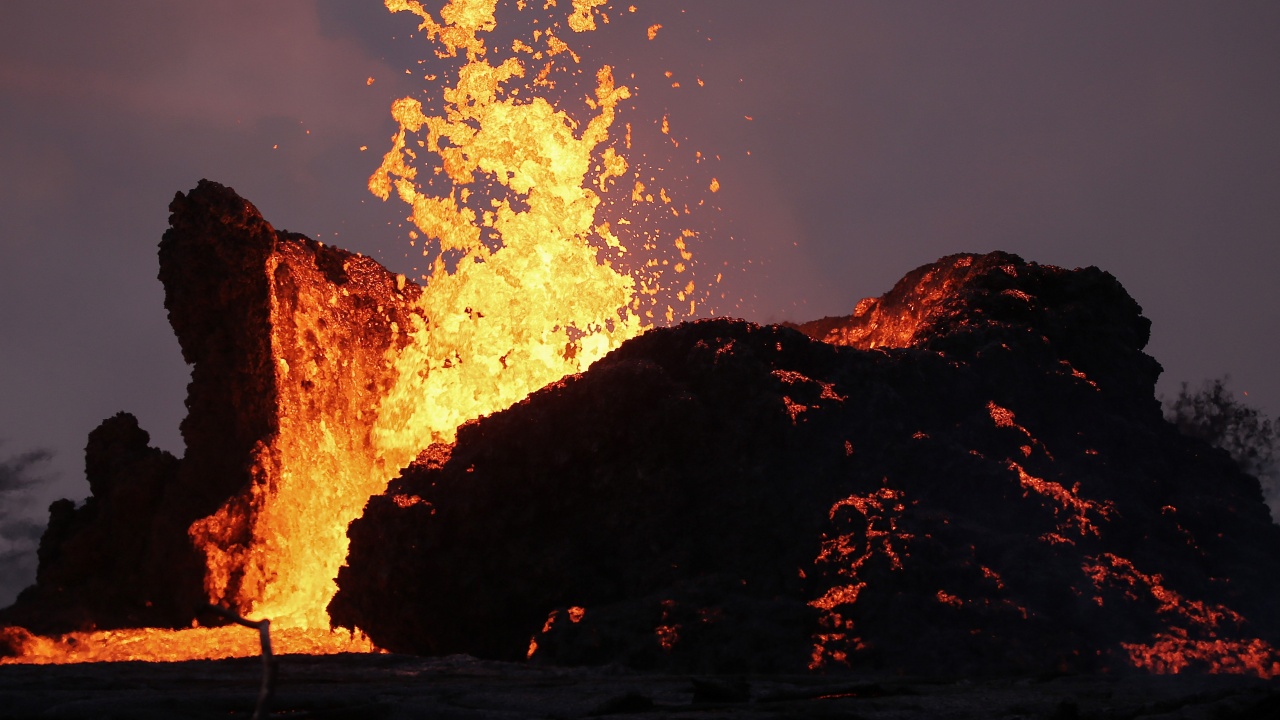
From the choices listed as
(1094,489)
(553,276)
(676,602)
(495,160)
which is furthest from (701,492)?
(495,160)

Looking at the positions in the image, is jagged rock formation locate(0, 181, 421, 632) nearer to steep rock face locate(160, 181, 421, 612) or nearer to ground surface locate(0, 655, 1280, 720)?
steep rock face locate(160, 181, 421, 612)

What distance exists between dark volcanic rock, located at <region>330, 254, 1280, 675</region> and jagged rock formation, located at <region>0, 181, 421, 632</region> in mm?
3964

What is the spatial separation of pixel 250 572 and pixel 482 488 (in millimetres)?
4376

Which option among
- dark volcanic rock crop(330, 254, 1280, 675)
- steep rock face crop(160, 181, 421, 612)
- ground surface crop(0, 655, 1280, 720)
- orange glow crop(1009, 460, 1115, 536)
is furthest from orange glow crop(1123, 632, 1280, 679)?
steep rock face crop(160, 181, 421, 612)

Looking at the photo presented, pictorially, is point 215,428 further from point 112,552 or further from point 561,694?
point 561,694

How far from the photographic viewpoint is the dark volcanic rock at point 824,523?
10.1 metres

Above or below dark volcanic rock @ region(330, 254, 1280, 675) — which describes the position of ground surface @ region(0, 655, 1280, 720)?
below

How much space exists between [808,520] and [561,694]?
4.42 metres

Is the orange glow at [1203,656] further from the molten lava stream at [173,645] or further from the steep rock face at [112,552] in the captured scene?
the steep rock face at [112,552]

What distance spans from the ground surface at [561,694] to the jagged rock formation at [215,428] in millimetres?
6309

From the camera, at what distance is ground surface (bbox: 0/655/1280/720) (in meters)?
6.22

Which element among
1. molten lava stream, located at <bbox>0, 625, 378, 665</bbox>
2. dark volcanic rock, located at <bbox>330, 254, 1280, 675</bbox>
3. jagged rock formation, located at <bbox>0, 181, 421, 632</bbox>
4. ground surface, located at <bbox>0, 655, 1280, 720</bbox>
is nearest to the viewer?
ground surface, located at <bbox>0, 655, 1280, 720</bbox>

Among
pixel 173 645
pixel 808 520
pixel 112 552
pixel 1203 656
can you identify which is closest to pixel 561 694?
pixel 808 520

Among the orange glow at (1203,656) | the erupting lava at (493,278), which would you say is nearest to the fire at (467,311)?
the erupting lava at (493,278)
